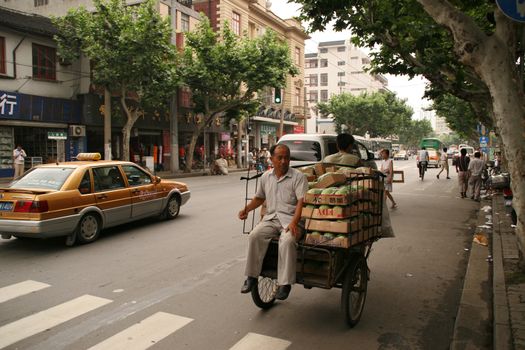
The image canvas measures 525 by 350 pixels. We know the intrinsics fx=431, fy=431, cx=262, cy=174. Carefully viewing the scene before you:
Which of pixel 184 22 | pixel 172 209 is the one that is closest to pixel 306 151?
pixel 172 209

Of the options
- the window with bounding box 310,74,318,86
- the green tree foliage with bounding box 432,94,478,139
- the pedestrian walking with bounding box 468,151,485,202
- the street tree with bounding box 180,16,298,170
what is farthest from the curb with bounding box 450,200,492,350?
the window with bounding box 310,74,318,86

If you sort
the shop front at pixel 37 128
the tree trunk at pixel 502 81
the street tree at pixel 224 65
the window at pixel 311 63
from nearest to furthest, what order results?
1. the tree trunk at pixel 502 81
2. the shop front at pixel 37 128
3. the street tree at pixel 224 65
4. the window at pixel 311 63

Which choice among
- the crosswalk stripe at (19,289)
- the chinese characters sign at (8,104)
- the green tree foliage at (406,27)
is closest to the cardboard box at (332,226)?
the crosswalk stripe at (19,289)

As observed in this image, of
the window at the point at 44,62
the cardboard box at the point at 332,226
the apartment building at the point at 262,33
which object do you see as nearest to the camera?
the cardboard box at the point at 332,226

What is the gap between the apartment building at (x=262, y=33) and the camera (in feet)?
117

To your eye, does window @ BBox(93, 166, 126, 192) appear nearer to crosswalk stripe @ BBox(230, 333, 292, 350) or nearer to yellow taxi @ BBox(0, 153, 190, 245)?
yellow taxi @ BBox(0, 153, 190, 245)

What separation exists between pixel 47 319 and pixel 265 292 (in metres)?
2.27

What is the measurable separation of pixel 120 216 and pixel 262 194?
15.3 ft

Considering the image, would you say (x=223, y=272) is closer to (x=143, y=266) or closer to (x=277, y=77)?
(x=143, y=266)

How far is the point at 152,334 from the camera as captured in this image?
407 cm

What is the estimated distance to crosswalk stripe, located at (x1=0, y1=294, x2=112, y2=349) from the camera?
405 centimetres

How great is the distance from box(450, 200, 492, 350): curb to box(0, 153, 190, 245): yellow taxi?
19.8 ft

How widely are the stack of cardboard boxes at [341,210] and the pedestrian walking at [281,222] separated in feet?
0.43

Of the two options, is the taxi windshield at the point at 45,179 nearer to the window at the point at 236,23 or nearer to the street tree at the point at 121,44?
the street tree at the point at 121,44
